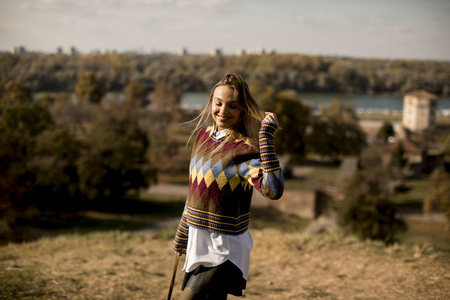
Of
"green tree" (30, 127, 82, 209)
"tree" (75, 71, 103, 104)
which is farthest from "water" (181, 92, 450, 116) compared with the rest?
"green tree" (30, 127, 82, 209)

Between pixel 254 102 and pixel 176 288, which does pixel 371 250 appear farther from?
pixel 254 102

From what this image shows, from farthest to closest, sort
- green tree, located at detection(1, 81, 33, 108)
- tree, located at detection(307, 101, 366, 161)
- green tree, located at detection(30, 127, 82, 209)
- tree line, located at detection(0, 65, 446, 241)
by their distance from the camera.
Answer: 1. tree, located at detection(307, 101, 366, 161)
2. green tree, located at detection(1, 81, 33, 108)
3. green tree, located at detection(30, 127, 82, 209)
4. tree line, located at detection(0, 65, 446, 241)

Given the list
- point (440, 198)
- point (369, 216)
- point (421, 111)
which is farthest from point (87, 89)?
point (369, 216)

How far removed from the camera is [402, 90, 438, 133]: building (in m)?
47.8

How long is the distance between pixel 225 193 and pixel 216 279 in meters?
0.49

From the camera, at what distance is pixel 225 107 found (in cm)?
263

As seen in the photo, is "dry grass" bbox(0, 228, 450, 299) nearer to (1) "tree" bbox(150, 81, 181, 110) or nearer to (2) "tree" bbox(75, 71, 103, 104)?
(2) "tree" bbox(75, 71, 103, 104)

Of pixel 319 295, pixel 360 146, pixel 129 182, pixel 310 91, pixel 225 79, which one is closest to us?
pixel 225 79

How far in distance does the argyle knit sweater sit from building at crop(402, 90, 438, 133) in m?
48.8

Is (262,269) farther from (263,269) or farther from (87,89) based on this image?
(87,89)

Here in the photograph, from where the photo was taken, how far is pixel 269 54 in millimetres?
81312

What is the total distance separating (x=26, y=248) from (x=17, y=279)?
6.26 ft

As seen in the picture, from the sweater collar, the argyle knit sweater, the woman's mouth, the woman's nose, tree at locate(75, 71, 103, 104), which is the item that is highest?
tree at locate(75, 71, 103, 104)

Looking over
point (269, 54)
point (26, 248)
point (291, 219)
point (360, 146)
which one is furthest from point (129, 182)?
point (269, 54)
